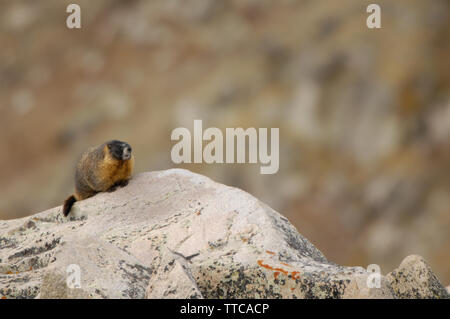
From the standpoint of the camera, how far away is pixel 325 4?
35.5 metres

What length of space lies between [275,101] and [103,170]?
22330 millimetres

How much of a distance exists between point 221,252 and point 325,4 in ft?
95.7

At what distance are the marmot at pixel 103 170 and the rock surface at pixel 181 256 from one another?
154 centimetres

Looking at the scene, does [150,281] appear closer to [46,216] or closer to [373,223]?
[46,216]

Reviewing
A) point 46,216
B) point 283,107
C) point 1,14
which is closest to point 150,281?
point 46,216

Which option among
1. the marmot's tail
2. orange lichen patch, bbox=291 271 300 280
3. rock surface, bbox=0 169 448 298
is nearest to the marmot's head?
the marmot's tail

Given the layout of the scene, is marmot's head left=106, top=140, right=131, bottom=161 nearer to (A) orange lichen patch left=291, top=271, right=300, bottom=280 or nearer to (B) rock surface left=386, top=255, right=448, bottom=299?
(A) orange lichen patch left=291, top=271, right=300, bottom=280

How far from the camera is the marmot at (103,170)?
12305 millimetres

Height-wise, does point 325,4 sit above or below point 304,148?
above

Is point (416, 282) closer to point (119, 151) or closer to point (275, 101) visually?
point (119, 151)

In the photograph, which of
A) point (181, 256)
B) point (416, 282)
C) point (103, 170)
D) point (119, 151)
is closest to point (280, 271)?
point (181, 256)

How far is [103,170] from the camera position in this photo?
12.4 metres

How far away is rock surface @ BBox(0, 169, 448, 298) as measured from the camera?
7.31 meters
